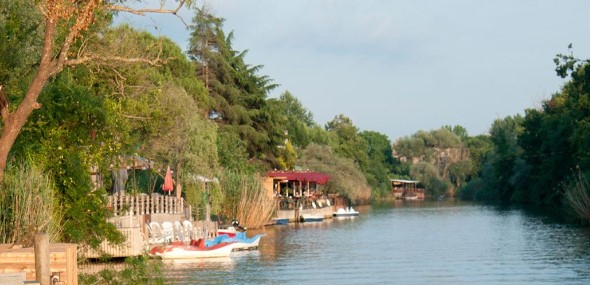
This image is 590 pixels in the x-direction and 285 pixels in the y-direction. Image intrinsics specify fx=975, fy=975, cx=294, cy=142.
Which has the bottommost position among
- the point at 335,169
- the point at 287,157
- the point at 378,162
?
the point at 335,169

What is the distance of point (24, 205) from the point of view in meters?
19.3

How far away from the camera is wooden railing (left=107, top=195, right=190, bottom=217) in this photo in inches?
1127

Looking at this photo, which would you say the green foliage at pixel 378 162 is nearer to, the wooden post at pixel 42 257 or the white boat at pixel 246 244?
the white boat at pixel 246 244

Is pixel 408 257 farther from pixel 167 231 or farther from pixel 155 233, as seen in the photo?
pixel 155 233

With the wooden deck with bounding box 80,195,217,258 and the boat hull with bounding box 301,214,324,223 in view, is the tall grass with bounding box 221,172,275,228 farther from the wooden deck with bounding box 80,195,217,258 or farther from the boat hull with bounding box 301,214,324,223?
the boat hull with bounding box 301,214,324,223

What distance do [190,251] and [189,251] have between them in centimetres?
4

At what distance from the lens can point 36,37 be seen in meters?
21.2

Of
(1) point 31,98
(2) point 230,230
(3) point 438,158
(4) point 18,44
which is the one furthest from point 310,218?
(3) point 438,158

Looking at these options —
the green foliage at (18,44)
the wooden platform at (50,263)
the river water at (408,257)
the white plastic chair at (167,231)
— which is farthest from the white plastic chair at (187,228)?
the wooden platform at (50,263)

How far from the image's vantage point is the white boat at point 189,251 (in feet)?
101

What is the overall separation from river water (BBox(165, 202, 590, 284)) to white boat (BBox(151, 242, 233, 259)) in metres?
0.35

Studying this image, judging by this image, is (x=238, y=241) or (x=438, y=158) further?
(x=438, y=158)

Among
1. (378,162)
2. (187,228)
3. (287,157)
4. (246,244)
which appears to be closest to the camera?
(187,228)

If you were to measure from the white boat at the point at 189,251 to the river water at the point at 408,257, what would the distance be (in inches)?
13.8
